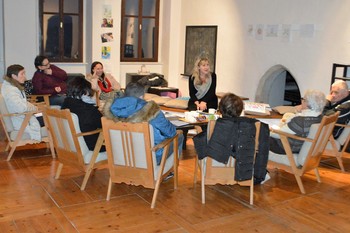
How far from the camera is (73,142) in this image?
4.40 meters

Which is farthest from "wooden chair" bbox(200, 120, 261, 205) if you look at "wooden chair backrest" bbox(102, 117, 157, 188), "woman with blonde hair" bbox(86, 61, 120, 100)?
"woman with blonde hair" bbox(86, 61, 120, 100)

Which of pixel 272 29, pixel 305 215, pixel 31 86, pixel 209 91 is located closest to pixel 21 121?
pixel 31 86

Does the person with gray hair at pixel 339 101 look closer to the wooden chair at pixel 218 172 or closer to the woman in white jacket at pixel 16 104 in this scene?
the wooden chair at pixel 218 172

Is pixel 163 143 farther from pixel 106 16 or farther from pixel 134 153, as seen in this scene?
pixel 106 16

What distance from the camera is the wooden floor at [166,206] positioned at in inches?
146

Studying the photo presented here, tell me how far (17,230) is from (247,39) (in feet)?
20.4

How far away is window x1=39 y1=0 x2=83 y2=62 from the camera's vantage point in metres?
9.61

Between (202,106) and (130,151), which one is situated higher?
(202,106)

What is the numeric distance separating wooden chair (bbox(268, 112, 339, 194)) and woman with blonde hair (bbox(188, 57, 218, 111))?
1.78m

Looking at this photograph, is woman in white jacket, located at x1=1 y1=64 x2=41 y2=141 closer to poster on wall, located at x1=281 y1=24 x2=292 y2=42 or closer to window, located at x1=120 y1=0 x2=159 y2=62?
poster on wall, located at x1=281 y1=24 x2=292 y2=42

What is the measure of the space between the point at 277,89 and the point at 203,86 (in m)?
2.95

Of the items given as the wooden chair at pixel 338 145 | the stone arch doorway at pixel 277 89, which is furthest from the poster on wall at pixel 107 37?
the wooden chair at pixel 338 145

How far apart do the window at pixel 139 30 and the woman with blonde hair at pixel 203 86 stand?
444cm

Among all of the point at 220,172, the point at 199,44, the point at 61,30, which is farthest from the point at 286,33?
the point at 61,30
